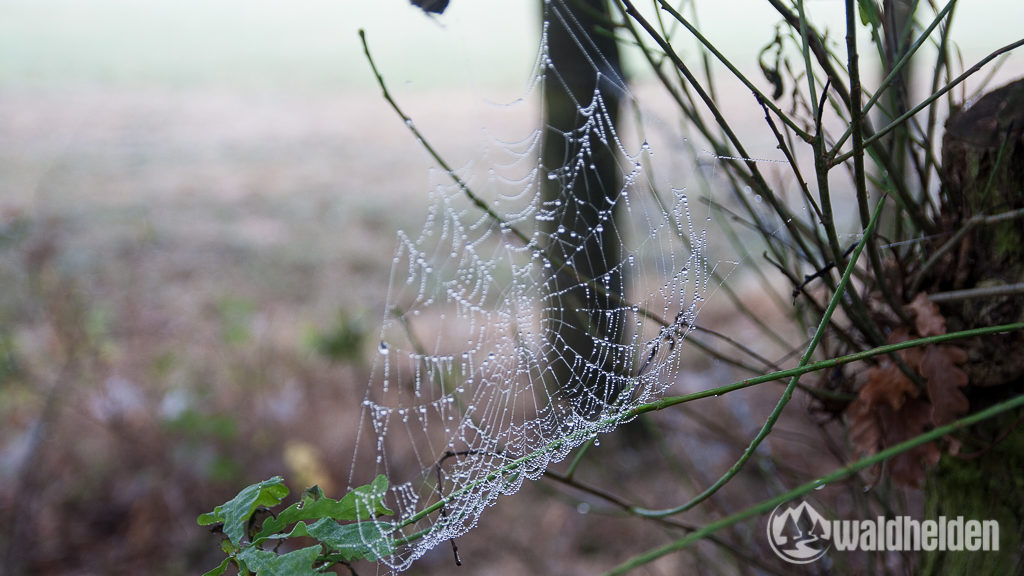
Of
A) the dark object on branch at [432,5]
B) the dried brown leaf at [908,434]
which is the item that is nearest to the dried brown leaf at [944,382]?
the dried brown leaf at [908,434]

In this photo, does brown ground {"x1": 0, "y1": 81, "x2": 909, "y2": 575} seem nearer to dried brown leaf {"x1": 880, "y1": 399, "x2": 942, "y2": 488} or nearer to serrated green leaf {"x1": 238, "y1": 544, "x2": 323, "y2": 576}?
dried brown leaf {"x1": 880, "y1": 399, "x2": 942, "y2": 488}

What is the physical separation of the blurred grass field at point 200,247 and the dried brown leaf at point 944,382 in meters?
0.75

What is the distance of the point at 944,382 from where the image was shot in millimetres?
1056

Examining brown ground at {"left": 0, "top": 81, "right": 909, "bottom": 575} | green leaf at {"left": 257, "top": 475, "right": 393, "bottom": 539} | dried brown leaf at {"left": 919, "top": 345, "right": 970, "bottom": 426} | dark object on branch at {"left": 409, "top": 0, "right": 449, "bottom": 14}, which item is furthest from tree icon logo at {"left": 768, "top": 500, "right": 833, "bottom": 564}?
dark object on branch at {"left": 409, "top": 0, "right": 449, "bottom": 14}

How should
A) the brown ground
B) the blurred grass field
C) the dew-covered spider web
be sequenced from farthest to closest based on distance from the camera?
the blurred grass field < the brown ground < the dew-covered spider web

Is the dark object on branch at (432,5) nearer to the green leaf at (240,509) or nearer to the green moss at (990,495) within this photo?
the green leaf at (240,509)

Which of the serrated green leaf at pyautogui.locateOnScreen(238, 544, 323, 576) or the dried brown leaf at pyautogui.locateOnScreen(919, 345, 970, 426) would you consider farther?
the dried brown leaf at pyautogui.locateOnScreen(919, 345, 970, 426)

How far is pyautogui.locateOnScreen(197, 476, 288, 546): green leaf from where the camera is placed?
2.48 feet

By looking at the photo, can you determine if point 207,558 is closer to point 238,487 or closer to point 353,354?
point 238,487

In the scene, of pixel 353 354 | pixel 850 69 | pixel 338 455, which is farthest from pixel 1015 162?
pixel 338 455

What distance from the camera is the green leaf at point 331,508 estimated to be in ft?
2.51

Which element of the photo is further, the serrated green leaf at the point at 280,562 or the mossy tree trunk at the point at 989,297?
the mossy tree trunk at the point at 989,297

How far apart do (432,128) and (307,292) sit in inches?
137

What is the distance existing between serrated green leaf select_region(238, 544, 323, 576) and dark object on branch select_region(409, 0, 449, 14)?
75 centimetres
